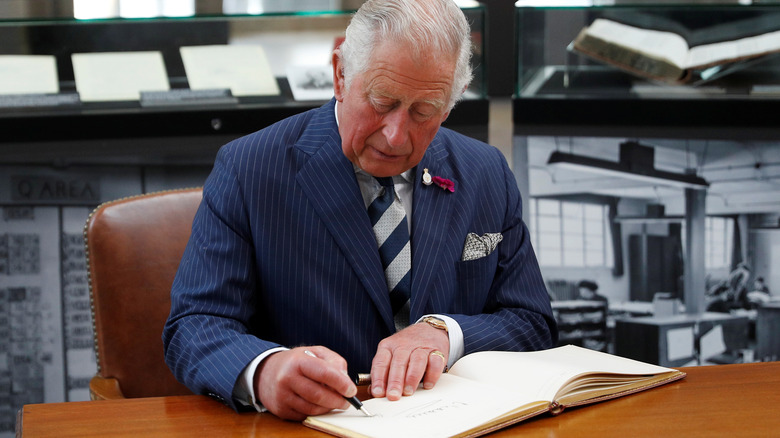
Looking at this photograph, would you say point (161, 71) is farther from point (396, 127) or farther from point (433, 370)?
point (433, 370)

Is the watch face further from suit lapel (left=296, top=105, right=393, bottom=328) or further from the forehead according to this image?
the forehead

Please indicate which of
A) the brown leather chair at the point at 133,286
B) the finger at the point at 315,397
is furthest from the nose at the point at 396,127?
the brown leather chair at the point at 133,286

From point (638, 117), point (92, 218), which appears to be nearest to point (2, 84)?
point (92, 218)

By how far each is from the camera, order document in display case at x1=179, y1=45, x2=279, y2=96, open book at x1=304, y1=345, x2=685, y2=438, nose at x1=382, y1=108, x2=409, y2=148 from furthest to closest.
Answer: document in display case at x1=179, y1=45, x2=279, y2=96, nose at x1=382, y1=108, x2=409, y2=148, open book at x1=304, y1=345, x2=685, y2=438

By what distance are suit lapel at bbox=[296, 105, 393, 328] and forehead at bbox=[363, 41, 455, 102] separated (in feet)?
0.80

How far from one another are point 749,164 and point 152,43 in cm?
192

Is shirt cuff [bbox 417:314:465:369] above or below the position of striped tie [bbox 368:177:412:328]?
below

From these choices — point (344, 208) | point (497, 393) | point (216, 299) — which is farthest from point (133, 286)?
point (497, 393)

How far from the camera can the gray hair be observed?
1.48 metres

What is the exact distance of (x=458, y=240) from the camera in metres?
1.80

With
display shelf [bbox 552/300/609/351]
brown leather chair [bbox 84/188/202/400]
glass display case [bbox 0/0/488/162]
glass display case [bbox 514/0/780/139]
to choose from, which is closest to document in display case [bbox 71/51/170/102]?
glass display case [bbox 0/0/488/162]

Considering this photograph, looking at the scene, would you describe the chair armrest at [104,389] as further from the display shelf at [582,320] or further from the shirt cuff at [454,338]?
the display shelf at [582,320]

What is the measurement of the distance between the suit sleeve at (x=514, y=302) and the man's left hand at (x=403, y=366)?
246 mm

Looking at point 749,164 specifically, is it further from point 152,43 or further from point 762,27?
point 152,43
